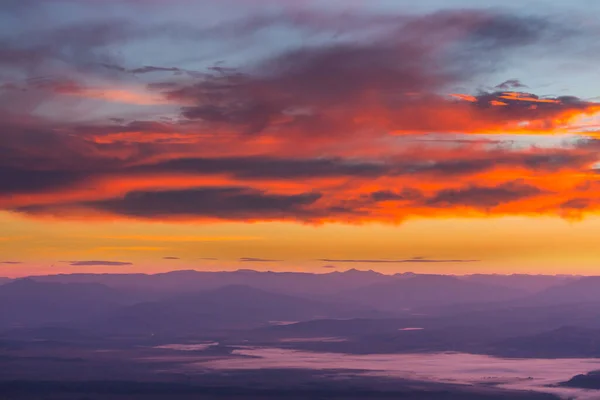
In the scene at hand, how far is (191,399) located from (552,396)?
83.1 m

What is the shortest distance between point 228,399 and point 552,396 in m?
74.4

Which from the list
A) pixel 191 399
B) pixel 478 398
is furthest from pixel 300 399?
pixel 478 398

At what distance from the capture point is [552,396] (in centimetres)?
19600

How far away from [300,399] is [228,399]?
16817mm

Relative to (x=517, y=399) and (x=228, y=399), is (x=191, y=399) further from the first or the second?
(x=517, y=399)

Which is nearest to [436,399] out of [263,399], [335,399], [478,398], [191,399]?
[478,398]

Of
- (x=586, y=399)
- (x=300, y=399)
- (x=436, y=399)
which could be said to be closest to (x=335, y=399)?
(x=300, y=399)

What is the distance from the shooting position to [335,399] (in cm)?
19725

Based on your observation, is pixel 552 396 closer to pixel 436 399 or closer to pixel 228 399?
pixel 436 399

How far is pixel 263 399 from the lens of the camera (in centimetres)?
19925

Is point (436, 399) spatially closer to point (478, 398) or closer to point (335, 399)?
point (478, 398)

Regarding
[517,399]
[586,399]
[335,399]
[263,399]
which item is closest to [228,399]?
[263,399]

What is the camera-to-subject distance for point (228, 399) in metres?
200

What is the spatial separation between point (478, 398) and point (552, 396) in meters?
16.6
